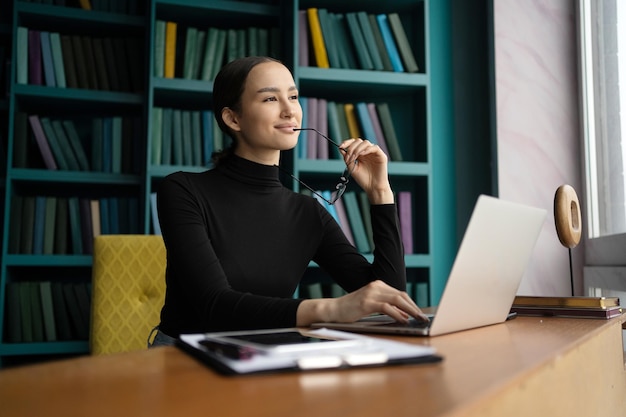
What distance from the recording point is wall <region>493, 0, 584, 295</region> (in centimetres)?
248

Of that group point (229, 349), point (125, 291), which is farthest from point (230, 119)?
point (229, 349)

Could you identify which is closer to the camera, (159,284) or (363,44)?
(159,284)

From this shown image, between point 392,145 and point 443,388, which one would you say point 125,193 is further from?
point 443,388

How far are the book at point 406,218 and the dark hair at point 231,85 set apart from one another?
1.27 meters

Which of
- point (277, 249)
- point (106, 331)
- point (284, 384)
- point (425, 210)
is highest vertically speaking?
point (425, 210)

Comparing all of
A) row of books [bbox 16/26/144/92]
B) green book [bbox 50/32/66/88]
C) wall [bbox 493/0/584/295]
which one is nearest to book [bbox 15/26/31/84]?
row of books [bbox 16/26/144/92]

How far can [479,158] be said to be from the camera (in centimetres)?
288

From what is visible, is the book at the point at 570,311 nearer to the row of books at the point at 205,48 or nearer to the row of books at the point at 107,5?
the row of books at the point at 205,48

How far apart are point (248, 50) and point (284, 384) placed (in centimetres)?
238

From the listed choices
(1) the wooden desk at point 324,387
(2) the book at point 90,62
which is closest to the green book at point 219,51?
(2) the book at point 90,62

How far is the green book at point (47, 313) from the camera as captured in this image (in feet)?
8.20

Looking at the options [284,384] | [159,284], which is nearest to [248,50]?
[159,284]

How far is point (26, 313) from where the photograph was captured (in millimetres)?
2492

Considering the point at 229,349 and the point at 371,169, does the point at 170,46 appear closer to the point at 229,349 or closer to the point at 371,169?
the point at 371,169
